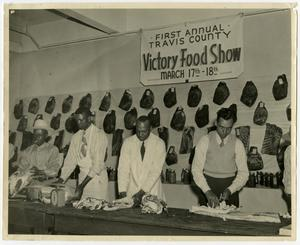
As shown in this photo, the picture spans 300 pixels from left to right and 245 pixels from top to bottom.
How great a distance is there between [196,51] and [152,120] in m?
0.93

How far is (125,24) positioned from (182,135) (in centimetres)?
129

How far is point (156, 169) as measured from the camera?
136 inches

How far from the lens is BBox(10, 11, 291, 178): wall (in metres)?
3.81

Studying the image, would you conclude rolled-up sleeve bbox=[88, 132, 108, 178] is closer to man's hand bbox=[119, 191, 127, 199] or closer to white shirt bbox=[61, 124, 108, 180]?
white shirt bbox=[61, 124, 108, 180]

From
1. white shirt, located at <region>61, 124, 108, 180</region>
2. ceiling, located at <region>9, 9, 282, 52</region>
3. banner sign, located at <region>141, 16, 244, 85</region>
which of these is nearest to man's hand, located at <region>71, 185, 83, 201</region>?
white shirt, located at <region>61, 124, 108, 180</region>

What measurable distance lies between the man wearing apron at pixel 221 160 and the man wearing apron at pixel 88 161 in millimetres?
799

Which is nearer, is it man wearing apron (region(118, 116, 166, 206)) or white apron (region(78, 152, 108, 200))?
man wearing apron (region(118, 116, 166, 206))

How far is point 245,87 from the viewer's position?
405cm

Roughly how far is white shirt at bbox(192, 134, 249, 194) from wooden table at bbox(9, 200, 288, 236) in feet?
1.70

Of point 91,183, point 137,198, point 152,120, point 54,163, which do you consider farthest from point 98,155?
point 152,120

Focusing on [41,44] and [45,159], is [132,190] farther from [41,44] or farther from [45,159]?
[41,44]

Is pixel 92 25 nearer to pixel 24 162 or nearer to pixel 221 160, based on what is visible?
pixel 24 162

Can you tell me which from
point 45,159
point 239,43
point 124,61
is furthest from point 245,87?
point 45,159

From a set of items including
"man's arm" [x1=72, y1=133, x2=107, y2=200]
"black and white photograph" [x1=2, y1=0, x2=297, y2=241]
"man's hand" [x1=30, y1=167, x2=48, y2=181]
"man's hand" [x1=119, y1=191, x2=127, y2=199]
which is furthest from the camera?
"man's arm" [x1=72, y1=133, x2=107, y2=200]
